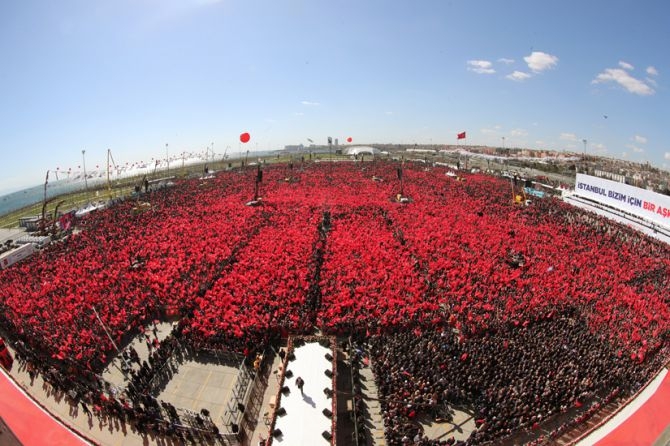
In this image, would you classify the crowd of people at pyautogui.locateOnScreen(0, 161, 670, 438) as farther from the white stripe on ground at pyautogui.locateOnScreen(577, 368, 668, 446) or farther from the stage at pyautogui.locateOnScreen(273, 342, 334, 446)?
the stage at pyautogui.locateOnScreen(273, 342, 334, 446)

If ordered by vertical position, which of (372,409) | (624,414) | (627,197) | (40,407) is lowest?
(624,414)

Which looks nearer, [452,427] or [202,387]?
[452,427]

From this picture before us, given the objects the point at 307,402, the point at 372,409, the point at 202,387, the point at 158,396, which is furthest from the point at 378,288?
the point at 158,396

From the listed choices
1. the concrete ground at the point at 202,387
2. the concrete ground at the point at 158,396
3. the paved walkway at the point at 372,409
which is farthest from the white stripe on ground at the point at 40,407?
the paved walkway at the point at 372,409

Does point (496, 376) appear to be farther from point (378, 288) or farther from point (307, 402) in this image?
point (307, 402)

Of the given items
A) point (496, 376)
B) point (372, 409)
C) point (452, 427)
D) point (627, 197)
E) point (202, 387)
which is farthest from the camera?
point (627, 197)

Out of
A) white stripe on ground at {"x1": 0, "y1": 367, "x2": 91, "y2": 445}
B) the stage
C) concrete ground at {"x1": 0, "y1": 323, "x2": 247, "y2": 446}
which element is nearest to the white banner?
the stage

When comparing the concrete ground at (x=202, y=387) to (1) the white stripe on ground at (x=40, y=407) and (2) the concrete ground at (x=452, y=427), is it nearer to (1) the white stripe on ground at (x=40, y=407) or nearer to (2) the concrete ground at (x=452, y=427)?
(1) the white stripe on ground at (x=40, y=407)
